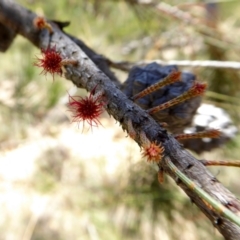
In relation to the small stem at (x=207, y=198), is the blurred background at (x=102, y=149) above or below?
above

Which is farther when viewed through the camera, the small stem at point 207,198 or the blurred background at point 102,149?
the blurred background at point 102,149

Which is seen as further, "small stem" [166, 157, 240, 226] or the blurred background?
the blurred background

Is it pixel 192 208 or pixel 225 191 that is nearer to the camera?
pixel 225 191

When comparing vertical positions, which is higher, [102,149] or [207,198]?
[102,149]

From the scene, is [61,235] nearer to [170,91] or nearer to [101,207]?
[101,207]

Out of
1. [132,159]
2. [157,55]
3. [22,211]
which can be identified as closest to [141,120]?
[132,159]

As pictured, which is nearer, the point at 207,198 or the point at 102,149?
the point at 207,198

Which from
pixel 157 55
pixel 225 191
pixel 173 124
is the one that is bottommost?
pixel 225 191

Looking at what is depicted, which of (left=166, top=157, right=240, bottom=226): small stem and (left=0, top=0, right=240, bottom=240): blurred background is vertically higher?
(left=0, top=0, right=240, bottom=240): blurred background
